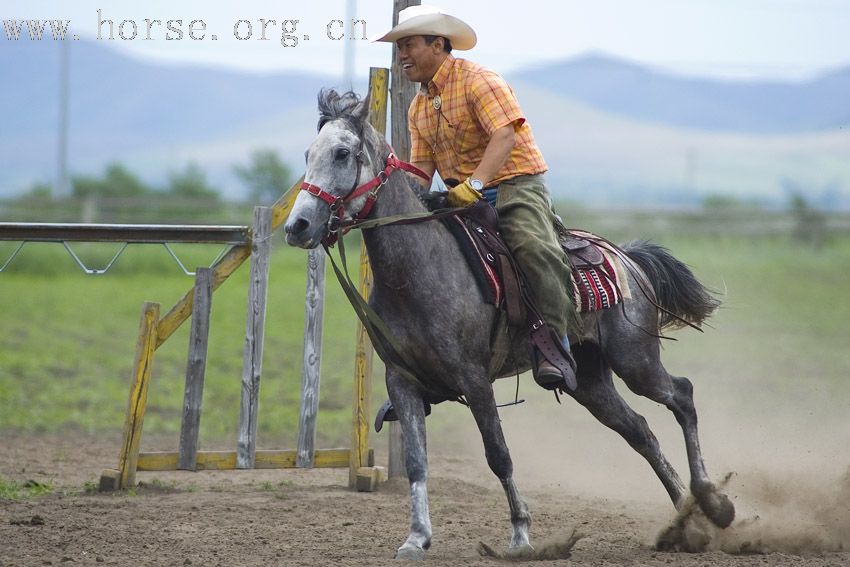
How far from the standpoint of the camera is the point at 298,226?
562cm

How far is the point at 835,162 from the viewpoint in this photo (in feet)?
481

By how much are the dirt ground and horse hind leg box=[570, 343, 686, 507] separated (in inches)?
13.8

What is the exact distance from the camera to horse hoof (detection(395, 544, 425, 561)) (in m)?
5.95

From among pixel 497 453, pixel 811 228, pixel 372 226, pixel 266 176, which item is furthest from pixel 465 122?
pixel 266 176

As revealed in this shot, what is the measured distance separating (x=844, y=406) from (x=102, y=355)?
9739 mm

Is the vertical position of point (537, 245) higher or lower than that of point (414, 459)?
higher

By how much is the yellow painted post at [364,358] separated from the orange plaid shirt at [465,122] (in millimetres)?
1449

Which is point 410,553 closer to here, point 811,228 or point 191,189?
point 811,228

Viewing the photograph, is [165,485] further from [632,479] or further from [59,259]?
[59,259]

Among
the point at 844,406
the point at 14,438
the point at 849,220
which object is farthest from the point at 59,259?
the point at 849,220

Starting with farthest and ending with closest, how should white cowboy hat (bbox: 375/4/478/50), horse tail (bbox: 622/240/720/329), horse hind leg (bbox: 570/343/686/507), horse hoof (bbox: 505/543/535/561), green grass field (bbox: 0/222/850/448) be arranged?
green grass field (bbox: 0/222/850/448), horse tail (bbox: 622/240/720/329), horse hind leg (bbox: 570/343/686/507), white cowboy hat (bbox: 375/4/478/50), horse hoof (bbox: 505/543/535/561)

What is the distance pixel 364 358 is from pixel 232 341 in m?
9.45

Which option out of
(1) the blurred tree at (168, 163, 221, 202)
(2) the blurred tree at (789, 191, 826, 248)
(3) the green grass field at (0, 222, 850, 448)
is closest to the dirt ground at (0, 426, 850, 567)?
(3) the green grass field at (0, 222, 850, 448)

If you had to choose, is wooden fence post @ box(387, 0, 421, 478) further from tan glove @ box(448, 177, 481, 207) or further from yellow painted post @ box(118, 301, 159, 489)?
tan glove @ box(448, 177, 481, 207)
